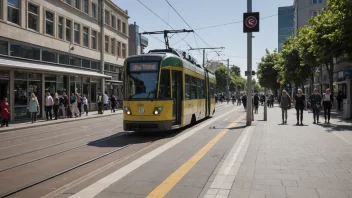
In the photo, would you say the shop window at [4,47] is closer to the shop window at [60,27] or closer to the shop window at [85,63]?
the shop window at [60,27]

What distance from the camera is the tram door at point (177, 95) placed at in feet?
40.6

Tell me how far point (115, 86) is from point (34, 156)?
3054 cm

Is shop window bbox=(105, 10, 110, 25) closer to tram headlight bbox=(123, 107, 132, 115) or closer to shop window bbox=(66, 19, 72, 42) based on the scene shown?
shop window bbox=(66, 19, 72, 42)

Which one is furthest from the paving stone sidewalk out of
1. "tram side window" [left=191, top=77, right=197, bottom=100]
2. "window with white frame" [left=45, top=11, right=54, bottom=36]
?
"window with white frame" [left=45, top=11, right=54, bottom=36]

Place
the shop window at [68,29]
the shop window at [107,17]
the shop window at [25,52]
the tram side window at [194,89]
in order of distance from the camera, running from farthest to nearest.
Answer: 1. the shop window at [107,17]
2. the shop window at [68,29]
3. the shop window at [25,52]
4. the tram side window at [194,89]

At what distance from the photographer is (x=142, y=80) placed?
11.9 m

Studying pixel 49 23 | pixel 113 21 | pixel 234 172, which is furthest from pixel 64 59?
pixel 234 172

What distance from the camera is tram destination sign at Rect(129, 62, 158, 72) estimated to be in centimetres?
1183

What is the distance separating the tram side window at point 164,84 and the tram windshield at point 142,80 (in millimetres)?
183

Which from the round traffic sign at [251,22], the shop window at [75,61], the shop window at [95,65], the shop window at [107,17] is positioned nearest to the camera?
the round traffic sign at [251,22]

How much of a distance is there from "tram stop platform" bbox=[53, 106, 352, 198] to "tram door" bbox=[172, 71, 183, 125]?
2707 millimetres

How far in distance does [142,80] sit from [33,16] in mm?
15652

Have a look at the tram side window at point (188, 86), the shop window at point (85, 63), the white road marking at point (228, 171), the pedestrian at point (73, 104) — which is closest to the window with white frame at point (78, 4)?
the shop window at point (85, 63)

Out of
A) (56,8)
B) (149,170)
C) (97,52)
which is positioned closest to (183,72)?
(149,170)
